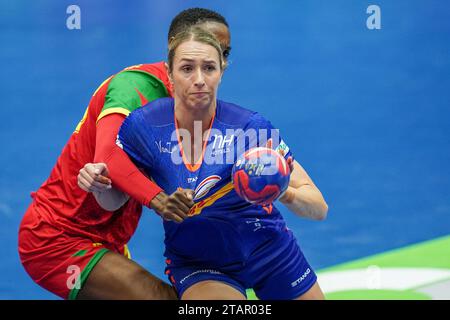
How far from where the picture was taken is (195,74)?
390 cm

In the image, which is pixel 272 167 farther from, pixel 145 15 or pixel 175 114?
pixel 145 15

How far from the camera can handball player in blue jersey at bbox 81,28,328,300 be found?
152 inches

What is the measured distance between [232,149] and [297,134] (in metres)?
3.61

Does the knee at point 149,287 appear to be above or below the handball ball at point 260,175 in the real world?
below

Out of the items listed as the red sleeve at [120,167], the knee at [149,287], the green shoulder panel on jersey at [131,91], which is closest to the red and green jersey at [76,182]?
the green shoulder panel on jersey at [131,91]

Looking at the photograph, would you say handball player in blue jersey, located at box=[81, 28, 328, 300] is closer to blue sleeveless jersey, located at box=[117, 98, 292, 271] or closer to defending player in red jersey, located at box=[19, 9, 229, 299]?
blue sleeveless jersey, located at box=[117, 98, 292, 271]

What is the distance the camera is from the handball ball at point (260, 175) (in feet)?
11.8

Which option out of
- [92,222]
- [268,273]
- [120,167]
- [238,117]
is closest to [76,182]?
[92,222]

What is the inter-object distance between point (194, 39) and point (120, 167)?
66 cm

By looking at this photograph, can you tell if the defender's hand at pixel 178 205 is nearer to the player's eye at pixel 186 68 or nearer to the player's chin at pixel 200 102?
the player's chin at pixel 200 102

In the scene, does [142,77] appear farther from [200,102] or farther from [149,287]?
[149,287]

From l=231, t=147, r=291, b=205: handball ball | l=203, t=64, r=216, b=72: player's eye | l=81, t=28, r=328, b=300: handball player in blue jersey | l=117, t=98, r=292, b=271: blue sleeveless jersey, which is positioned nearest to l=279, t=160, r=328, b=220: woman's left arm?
l=81, t=28, r=328, b=300: handball player in blue jersey

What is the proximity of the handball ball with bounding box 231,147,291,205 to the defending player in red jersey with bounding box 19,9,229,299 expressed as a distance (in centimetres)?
69

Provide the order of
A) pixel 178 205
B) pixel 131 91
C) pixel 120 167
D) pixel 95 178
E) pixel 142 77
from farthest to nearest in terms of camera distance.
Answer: pixel 142 77, pixel 131 91, pixel 120 167, pixel 95 178, pixel 178 205
